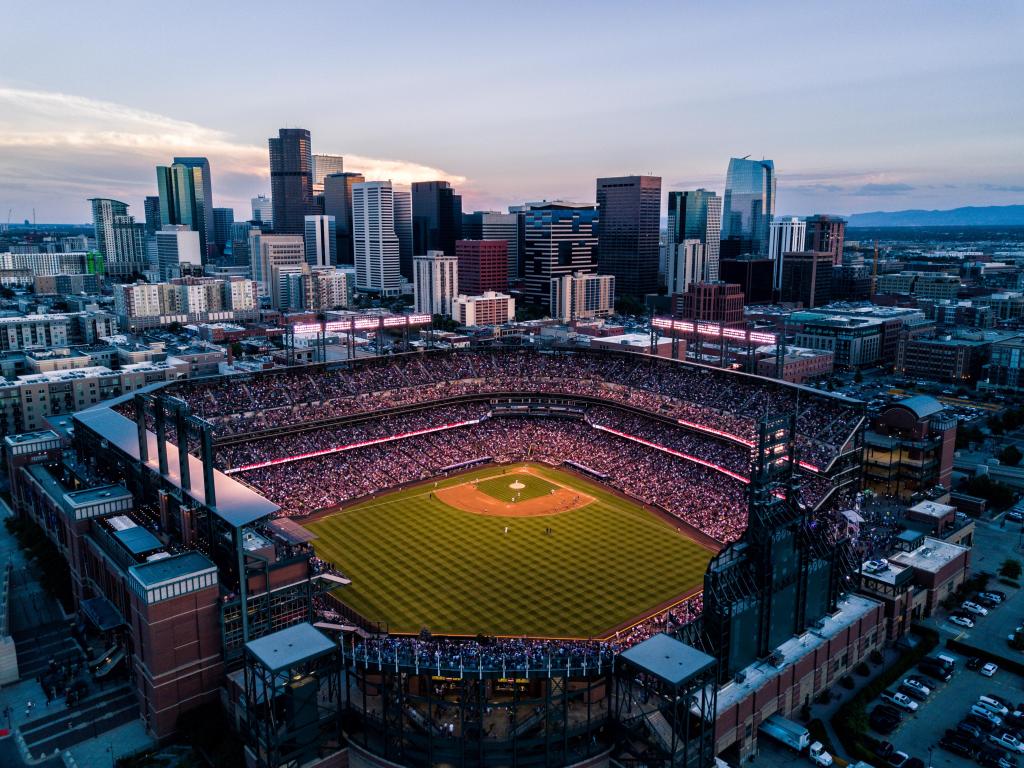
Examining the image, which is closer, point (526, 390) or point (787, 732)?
point (787, 732)

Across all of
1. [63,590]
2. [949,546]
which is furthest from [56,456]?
[949,546]

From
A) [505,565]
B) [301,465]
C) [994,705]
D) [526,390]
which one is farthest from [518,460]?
[994,705]

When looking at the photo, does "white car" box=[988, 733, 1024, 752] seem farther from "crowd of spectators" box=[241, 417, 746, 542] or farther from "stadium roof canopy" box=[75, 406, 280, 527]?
"stadium roof canopy" box=[75, 406, 280, 527]

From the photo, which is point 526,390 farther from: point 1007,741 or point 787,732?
point 1007,741

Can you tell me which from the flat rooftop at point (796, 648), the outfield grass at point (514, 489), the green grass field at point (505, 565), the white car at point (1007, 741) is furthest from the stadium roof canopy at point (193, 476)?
the white car at point (1007, 741)

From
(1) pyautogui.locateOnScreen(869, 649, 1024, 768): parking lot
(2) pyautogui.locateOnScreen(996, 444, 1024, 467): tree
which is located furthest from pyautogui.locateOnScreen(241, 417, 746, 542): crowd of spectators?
(2) pyautogui.locateOnScreen(996, 444, 1024, 467): tree

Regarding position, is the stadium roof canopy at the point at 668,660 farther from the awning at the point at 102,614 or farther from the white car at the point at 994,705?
the awning at the point at 102,614

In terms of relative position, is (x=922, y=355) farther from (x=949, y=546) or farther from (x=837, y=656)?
(x=837, y=656)
